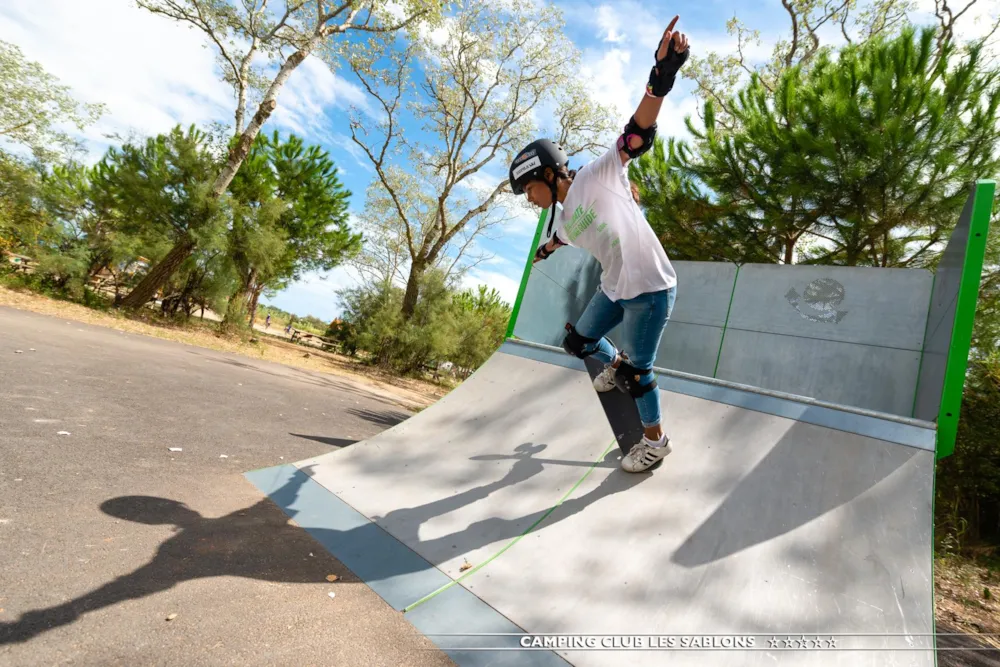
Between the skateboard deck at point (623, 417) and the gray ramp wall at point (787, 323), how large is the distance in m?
2.71

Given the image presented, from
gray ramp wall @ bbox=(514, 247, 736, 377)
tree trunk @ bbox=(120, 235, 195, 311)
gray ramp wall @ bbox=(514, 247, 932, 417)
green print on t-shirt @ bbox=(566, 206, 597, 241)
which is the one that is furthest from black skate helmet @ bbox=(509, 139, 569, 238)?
tree trunk @ bbox=(120, 235, 195, 311)

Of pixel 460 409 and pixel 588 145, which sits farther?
pixel 588 145

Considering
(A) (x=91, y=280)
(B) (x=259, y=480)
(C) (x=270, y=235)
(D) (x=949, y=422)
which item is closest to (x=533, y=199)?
(B) (x=259, y=480)

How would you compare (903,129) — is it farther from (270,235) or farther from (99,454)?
(270,235)

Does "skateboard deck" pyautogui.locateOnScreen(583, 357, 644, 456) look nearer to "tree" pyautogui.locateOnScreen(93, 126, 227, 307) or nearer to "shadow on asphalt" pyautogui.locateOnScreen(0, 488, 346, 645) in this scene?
"shadow on asphalt" pyautogui.locateOnScreen(0, 488, 346, 645)

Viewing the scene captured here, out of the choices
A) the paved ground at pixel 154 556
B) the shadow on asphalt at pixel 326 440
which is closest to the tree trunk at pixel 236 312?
the paved ground at pixel 154 556

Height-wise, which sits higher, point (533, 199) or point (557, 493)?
point (533, 199)

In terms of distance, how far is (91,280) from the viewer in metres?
14.6

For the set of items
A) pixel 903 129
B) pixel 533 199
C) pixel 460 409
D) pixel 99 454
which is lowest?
pixel 99 454

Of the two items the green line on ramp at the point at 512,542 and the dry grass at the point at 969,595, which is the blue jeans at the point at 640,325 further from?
the dry grass at the point at 969,595

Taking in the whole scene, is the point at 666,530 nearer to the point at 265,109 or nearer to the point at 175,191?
the point at 265,109

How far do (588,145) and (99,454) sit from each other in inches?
747

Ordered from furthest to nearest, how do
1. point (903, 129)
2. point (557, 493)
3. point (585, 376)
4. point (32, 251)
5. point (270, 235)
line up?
point (270, 235), point (32, 251), point (903, 129), point (585, 376), point (557, 493)

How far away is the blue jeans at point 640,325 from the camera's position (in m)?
2.45
